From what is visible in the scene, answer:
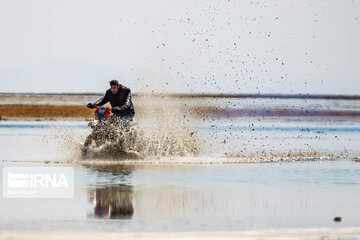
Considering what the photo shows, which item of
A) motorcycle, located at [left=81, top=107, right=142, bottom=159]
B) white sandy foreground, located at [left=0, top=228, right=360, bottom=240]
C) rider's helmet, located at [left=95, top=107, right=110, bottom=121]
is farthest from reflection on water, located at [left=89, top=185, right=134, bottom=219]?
rider's helmet, located at [left=95, top=107, right=110, bottom=121]

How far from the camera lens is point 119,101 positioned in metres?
21.0

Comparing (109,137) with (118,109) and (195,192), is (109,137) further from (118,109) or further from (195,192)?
Answer: (195,192)

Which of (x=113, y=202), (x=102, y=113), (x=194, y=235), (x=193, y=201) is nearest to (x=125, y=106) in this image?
(x=102, y=113)

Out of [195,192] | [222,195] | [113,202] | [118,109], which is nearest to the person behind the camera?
[113,202]

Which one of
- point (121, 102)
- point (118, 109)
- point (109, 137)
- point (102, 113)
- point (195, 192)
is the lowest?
point (195, 192)

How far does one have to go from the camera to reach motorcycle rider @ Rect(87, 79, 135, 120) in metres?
20.9

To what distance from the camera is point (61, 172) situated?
60.0ft

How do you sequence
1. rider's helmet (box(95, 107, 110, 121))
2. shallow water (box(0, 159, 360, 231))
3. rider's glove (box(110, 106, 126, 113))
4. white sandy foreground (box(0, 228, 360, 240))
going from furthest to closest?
rider's helmet (box(95, 107, 110, 121)) < rider's glove (box(110, 106, 126, 113)) < shallow water (box(0, 159, 360, 231)) < white sandy foreground (box(0, 228, 360, 240))

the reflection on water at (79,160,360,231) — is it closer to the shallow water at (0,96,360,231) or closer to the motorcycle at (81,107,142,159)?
the shallow water at (0,96,360,231)

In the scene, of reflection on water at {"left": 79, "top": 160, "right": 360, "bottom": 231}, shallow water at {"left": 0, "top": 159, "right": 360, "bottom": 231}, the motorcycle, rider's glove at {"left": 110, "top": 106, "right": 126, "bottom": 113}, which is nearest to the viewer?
shallow water at {"left": 0, "top": 159, "right": 360, "bottom": 231}

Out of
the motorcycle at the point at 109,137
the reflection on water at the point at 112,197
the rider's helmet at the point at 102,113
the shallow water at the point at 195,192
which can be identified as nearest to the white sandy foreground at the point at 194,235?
the shallow water at the point at 195,192

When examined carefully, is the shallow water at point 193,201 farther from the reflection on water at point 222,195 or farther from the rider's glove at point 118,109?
the rider's glove at point 118,109

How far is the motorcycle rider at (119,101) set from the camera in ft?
68.6

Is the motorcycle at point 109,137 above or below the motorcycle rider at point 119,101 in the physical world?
below
